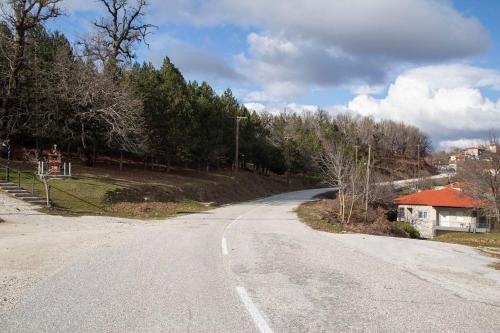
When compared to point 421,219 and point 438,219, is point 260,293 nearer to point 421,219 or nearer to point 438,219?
point 421,219

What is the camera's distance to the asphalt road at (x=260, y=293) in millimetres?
5812

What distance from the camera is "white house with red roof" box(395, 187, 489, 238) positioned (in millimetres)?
52469

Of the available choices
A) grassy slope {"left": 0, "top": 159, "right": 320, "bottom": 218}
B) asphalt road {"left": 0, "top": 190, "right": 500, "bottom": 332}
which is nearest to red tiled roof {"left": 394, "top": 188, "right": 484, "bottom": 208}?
grassy slope {"left": 0, "top": 159, "right": 320, "bottom": 218}

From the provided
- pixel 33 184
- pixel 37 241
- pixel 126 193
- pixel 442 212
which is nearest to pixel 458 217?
pixel 442 212

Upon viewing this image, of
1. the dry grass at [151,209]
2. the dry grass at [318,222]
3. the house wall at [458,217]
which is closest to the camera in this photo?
the dry grass at [318,222]

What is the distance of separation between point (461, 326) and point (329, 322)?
5.50ft

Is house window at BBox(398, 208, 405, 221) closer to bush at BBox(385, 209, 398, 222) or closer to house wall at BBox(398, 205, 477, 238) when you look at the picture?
bush at BBox(385, 209, 398, 222)

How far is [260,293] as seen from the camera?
24.4 feet

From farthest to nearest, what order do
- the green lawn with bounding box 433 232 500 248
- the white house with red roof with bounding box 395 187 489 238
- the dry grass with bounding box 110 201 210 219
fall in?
the white house with red roof with bounding box 395 187 489 238, the dry grass with bounding box 110 201 210 219, the green lawn with bounding box 433 232 500 248

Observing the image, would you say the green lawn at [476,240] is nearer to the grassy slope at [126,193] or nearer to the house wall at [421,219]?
the grassy slope at [126,193]

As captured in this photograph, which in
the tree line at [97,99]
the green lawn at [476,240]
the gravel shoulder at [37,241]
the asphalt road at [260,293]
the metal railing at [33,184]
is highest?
the tree line at [97,99]

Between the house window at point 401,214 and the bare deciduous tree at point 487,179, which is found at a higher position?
the bare deciduous tree at point 487,179

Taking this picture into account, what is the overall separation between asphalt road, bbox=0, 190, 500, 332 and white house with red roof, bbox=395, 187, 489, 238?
43581mm

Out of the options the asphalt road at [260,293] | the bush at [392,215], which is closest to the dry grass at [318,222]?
the asphalt road at [260,293]
